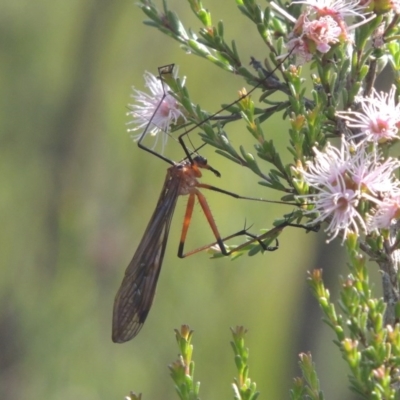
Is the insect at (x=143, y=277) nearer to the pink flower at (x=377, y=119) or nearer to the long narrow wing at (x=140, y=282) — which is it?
the long narrow wing at (x=140, y=282)

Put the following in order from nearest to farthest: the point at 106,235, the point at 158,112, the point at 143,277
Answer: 1. the point at 158,112
2. the point at 143,277
3. the point at 106,235

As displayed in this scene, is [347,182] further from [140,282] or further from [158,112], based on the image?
[140,282]

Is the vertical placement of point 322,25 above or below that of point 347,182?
above

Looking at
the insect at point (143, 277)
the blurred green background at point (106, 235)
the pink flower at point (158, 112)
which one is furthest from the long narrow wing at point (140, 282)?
the blurred green background at point (106, 235)

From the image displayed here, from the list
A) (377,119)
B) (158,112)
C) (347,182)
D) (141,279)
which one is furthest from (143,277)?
(377,119)

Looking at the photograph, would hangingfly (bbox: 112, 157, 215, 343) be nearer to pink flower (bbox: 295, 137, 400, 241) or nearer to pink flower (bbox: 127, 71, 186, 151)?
pink flower (bbox: 127, 71, 186, 151)

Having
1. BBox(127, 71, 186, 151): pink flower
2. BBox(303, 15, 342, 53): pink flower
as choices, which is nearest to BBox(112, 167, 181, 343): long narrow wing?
BBox(127, 71, 186, 151): pink flower

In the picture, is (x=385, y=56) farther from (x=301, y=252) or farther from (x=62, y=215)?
(x=301, y=252)
